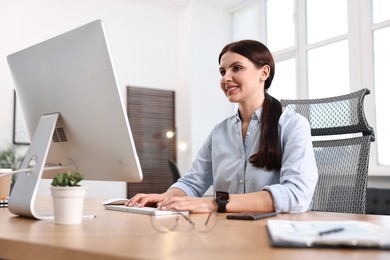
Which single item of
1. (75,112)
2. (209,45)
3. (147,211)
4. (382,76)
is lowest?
(147,211)

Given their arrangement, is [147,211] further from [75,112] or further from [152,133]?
[152,133]

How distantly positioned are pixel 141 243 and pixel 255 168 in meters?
0.95

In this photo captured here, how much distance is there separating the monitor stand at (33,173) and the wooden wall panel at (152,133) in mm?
4640

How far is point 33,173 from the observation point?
1222 millimetres

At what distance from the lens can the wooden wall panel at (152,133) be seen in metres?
5.99

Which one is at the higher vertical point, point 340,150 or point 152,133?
point 152,133

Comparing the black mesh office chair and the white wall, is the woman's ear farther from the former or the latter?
the white wall

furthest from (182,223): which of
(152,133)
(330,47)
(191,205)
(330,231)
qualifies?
(152,133)

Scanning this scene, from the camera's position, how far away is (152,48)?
629 centimetres

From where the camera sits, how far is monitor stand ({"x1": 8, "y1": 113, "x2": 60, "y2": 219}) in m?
1.20

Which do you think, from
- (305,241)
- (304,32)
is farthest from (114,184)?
(305,241)

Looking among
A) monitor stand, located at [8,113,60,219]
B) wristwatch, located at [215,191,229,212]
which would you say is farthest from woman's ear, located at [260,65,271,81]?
monitor stand, located at [8,113,60,219]

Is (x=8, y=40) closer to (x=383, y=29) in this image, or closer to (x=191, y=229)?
(x=383, y=29)

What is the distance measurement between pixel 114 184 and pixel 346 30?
336 centimetres
